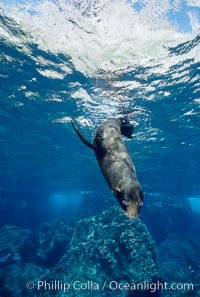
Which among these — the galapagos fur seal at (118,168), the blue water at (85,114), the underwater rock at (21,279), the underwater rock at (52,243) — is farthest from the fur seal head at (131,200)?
the underwater rock at (52,243)

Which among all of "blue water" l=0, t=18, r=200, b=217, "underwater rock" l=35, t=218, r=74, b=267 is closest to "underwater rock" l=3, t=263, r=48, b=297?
"underwater rock" l=35, t=218, r=74, b=267

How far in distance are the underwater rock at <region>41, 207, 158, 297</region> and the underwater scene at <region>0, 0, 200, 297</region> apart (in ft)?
0.17

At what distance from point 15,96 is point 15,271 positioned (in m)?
11.4

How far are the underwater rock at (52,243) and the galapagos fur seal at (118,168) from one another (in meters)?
19.3

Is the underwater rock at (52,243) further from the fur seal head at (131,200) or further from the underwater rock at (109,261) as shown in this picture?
the fur seal head at (131,200)

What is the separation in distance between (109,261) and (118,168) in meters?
10.6

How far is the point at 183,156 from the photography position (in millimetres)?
26516

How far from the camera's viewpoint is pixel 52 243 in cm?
2116

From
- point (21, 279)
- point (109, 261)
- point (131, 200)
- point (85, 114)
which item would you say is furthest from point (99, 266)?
point (131, 200)

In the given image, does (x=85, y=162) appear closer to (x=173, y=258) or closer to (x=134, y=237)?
(x=173, y=258)

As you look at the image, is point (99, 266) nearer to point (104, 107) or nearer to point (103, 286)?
point (103, 286)

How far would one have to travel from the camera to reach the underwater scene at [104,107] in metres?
9.52

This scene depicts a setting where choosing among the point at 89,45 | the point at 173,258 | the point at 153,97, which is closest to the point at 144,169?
the point at 173,258

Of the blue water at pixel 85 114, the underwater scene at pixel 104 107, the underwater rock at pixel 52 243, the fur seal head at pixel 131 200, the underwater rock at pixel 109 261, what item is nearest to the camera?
the fur seal head at pixel 131 200
